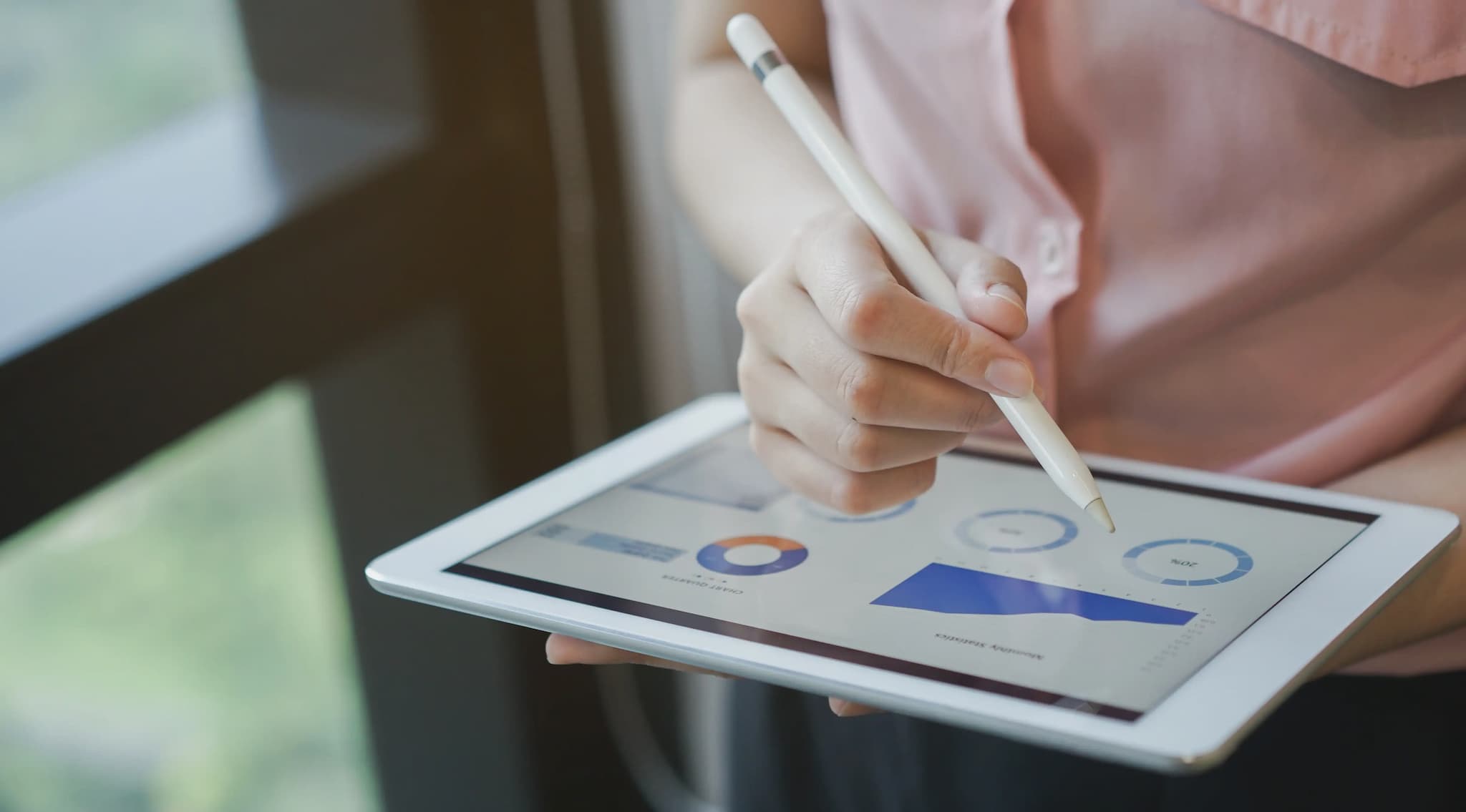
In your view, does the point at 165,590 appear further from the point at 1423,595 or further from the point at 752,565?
the point at 1423,595

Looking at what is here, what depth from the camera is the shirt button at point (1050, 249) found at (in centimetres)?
52

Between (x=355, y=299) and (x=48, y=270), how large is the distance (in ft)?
0.61

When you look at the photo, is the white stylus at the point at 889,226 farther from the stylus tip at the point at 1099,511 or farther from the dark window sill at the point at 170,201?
the dark window sill at the point at 170,201

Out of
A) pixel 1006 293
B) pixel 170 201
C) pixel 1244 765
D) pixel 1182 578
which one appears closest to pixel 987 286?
pixel 1006 293

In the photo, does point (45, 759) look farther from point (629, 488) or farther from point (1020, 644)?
point (1020, 644)

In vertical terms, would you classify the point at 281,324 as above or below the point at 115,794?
above

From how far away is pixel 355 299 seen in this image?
0.81 m

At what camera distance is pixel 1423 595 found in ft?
1.48

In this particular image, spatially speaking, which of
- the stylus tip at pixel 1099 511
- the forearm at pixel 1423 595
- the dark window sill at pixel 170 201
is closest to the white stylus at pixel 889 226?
the stylus tip at pixel 1099 511

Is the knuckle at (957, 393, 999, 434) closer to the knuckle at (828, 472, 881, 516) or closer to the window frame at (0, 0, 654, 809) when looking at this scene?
the knuckle at (828, 472, 881, 516)

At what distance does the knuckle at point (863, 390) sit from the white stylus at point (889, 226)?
3cm

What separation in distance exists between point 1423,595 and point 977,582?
15cm

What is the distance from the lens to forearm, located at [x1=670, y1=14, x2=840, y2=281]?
0.55 m

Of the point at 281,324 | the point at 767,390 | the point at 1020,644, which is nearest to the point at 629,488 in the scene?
the point at 767,390
